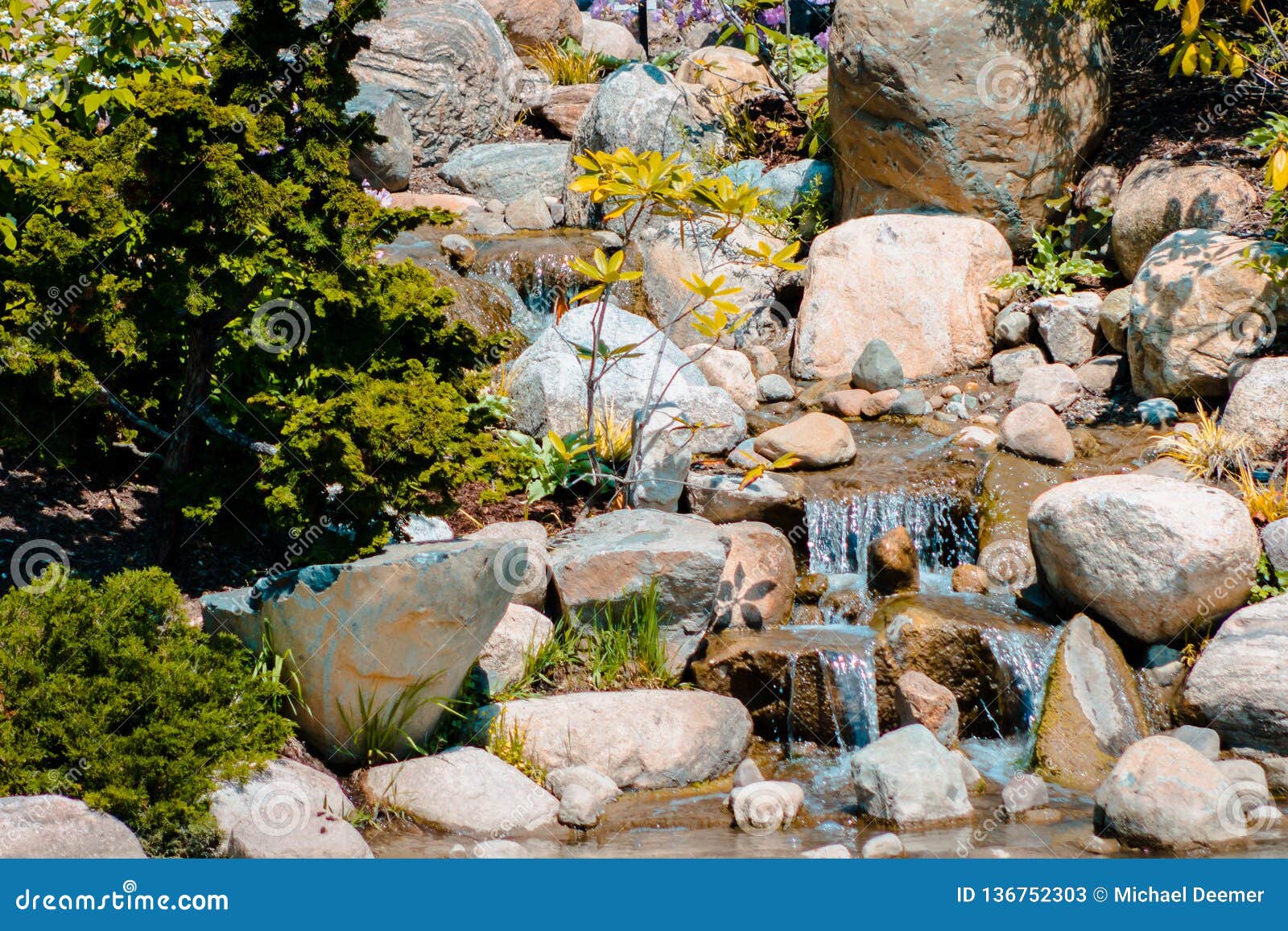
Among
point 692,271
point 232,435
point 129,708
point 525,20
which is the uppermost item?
point 525,20

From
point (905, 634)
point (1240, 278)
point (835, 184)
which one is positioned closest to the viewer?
point (905, 634)

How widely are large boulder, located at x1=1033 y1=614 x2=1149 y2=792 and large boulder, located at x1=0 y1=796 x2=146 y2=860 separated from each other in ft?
14.3

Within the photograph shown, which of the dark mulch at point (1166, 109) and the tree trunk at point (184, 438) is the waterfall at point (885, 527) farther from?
the dark mulch at point (1166, 109)

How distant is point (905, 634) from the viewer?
22.8 feet

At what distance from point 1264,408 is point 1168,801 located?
379 cm

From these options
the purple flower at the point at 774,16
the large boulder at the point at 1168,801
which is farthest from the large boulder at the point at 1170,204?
the large boulder at the point at 1168,801

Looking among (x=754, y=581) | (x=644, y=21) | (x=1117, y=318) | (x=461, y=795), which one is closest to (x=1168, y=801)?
(x=754, y=581)

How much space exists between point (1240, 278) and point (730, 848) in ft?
19.5

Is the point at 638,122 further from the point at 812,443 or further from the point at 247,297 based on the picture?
the point at 247,297

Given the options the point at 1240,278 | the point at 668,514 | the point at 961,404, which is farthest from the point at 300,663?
the point at 1240,278

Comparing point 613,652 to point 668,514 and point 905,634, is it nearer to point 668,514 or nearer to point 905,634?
point 668,514

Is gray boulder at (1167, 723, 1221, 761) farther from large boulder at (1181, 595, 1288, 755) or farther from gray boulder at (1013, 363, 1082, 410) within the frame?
gray boulder at (1013, 363, 1082, 410)

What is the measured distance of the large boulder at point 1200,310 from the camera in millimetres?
Result: 8773

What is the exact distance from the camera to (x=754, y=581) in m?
7.35
